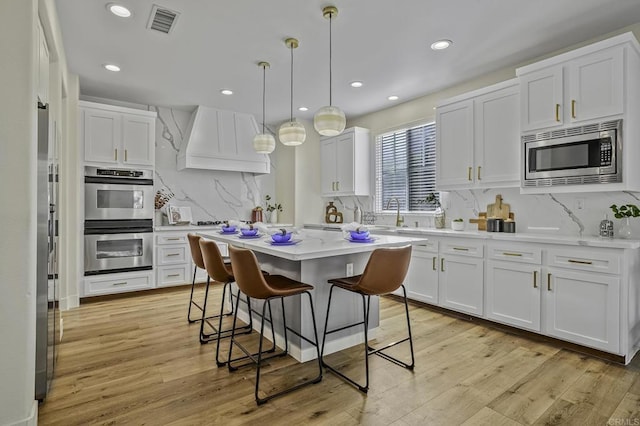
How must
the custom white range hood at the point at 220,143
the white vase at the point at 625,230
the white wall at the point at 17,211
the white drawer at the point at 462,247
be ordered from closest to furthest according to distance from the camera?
the white wall at the point at 17,211 → the white vase at the point at 625,230 → the white drawer at the point at 462,247 → the custom white range hood at the point at 220,143

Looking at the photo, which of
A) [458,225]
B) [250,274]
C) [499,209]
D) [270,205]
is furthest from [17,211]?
[270,205]

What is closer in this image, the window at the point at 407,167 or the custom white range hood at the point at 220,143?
the window at the point at 407,167

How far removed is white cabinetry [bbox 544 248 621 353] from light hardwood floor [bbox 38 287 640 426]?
0.58 ft

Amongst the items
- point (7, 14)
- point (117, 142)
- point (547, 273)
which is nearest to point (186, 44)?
point (7, 14)

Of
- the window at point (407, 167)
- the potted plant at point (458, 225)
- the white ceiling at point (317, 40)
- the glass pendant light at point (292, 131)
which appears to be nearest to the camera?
the white ceiling at point (317, 40)

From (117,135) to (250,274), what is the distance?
359 cm

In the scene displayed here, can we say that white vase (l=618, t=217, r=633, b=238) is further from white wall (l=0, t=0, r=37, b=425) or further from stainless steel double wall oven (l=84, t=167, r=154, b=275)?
stainless steel double wall oven (l=84, t=167, r=154, b=275)

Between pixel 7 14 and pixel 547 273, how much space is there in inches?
158

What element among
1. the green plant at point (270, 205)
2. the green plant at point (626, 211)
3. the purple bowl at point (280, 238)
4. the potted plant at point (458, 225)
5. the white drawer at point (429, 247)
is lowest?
the white drawer at point (429, 247)

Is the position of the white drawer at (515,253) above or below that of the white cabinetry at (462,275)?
above

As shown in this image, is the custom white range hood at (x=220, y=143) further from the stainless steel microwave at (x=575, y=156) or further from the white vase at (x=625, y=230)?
the white vase at (x=625, y=230)

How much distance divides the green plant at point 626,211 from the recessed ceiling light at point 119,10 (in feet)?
14.2

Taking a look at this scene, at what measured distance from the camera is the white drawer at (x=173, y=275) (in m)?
4.83

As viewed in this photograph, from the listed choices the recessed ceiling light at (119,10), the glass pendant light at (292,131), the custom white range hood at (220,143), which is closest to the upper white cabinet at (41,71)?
the recessed ceiling light at (119,10)
